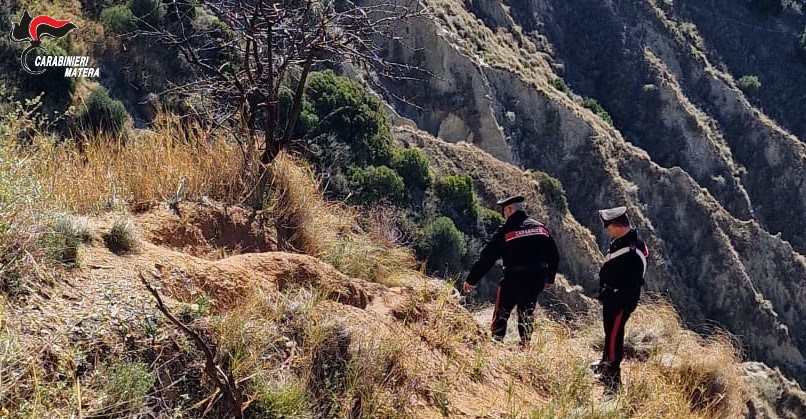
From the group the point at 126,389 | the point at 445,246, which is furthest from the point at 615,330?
the point at 445,246

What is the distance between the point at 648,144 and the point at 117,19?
31204mm

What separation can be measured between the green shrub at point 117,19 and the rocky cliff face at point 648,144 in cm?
1046

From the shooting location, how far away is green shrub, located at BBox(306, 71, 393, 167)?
808 inches

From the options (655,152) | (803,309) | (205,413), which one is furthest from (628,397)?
(655,152)

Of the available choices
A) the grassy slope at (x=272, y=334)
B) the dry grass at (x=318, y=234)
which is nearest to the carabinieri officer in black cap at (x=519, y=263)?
the grassy slope at (x=272, y=334)

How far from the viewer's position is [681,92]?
145ft

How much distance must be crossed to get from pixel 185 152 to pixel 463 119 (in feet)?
98.1

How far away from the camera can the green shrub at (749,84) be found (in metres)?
46.8

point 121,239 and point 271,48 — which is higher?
point 271,48

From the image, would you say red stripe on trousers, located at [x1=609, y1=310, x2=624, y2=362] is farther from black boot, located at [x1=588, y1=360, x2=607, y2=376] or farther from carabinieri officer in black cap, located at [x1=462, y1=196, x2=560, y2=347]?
carabinieri officer in black cap, located at [x1=462, y1=196, x2=560, y2=347]

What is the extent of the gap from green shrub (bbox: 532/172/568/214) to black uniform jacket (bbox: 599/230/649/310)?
25.5 meters

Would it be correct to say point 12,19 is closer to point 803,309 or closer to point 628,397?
point 628,397

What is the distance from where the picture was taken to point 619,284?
5465 millimetres

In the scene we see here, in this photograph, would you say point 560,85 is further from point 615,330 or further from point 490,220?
point 615,330
